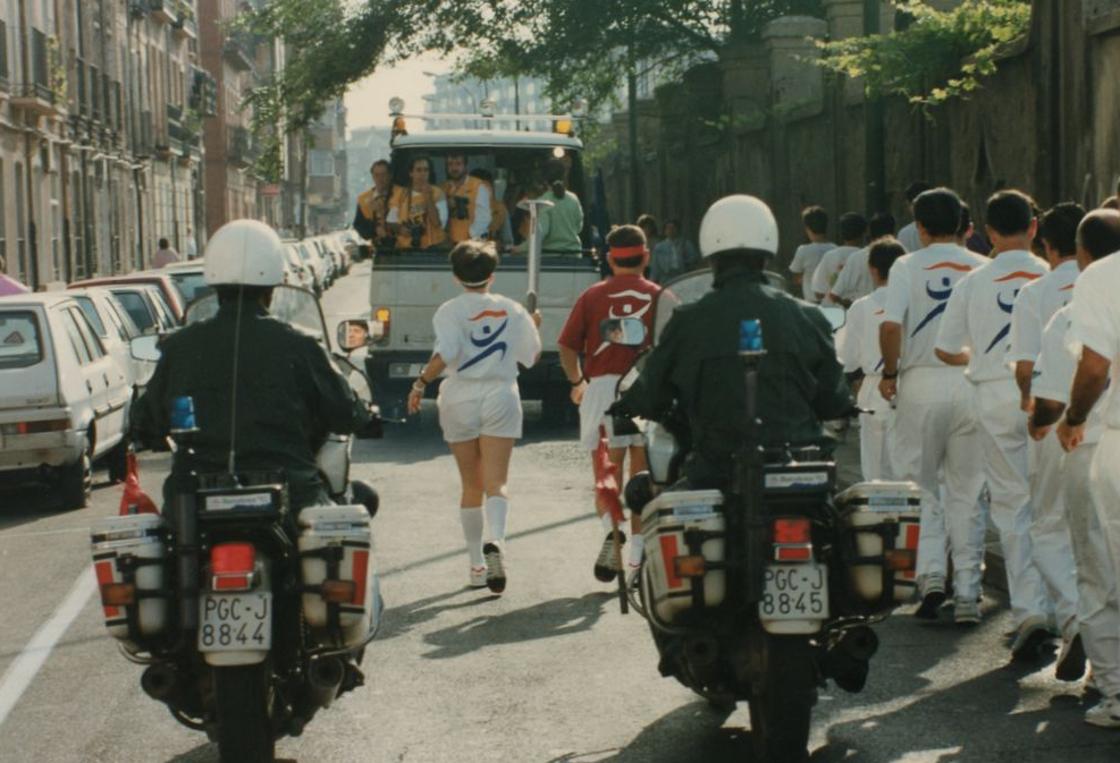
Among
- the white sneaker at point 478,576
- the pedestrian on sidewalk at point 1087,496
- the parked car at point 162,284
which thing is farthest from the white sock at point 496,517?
the parked car at point 162,284

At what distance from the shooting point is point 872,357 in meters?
10.7

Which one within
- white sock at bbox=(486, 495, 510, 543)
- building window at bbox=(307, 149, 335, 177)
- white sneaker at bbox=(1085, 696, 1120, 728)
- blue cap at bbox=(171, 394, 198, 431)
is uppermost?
building window at bbox=(307, 149, 335, 177)

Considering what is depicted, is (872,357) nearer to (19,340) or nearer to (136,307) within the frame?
(19,340)

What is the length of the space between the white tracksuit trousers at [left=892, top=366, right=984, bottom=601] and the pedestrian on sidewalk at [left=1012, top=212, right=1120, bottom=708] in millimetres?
1768

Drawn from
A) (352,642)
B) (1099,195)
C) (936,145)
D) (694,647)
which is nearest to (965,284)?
(694,647)

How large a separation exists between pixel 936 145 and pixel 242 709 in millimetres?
16330

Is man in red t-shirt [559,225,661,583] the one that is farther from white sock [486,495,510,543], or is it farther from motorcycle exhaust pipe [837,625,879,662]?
motorcycle exhaust pipe [837,625,879,662]

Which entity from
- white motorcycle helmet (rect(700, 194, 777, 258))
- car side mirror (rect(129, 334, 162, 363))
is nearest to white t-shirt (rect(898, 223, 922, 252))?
car side mirror (rect(129, 334, 162, 363))

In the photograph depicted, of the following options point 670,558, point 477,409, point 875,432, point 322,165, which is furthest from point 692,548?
point 322,165

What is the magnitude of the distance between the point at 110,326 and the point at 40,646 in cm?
961

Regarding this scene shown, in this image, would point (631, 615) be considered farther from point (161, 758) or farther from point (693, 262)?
point (693, 262)

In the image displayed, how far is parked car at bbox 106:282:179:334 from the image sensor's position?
22.2 metres

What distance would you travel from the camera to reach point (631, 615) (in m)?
9.86

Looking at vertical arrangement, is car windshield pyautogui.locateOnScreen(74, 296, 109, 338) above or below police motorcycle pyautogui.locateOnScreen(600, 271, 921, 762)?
above
